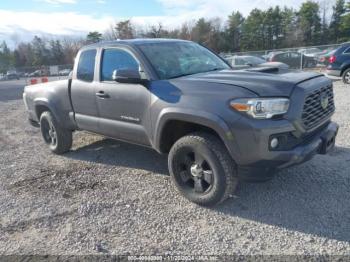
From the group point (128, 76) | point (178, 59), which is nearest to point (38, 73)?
point (178, 59)

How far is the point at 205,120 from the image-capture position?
134 inches

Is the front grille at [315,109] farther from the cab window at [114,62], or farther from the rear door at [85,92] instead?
the rear door at [85,92]

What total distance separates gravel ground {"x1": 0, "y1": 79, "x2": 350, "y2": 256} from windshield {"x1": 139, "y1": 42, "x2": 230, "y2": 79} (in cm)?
150

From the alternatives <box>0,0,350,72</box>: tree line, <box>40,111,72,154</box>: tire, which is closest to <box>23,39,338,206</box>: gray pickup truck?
<box>40,111,72,154</box>: tire

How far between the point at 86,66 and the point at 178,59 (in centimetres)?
156

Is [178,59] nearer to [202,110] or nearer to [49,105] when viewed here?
[202,110]

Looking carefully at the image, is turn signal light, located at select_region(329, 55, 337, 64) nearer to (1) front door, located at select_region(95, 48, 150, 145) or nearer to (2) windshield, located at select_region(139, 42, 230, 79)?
(2) windshield, located at select_region(139, 42, 230, 79)

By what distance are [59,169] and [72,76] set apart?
4.98ft

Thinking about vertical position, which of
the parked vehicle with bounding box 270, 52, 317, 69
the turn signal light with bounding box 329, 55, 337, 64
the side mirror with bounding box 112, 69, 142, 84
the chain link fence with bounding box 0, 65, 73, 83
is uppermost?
the side mirror with bounding box 112, 69, 142, 84

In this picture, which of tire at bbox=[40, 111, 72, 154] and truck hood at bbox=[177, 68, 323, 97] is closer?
truck hood at bbox=[177, 68, 323, 97]

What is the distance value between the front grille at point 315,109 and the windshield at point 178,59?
143 centimetres

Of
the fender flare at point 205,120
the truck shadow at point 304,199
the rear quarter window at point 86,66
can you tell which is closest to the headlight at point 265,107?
the fender flare at point 205,120

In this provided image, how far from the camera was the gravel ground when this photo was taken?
308 cm

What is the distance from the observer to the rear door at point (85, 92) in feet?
16.1
